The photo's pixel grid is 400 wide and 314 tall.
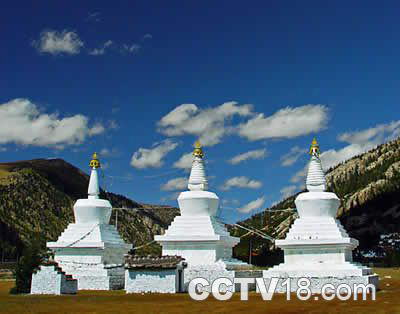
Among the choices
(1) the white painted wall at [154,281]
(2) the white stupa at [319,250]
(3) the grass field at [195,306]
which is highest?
(2) the white stupa at [319,250]

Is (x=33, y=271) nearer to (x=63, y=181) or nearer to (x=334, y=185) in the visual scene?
(x=334, y=185)

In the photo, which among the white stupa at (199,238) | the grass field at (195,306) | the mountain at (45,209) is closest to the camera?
the grass field at (195,306)

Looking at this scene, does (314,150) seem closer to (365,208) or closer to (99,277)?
(99,277)

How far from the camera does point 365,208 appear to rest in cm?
12775

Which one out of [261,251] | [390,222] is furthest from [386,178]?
[261,251]

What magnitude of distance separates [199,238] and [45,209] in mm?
101927

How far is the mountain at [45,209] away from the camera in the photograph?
109438mm

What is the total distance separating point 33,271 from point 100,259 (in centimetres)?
655

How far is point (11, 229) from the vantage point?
109938 millimetres

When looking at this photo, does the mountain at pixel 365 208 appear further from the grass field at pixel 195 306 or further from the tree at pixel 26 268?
the grass field at pixel 195 306

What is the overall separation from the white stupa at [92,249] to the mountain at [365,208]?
170 ft

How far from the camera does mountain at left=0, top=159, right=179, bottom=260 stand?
359ft

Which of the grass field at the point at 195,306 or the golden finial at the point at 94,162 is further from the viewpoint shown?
the golden finial at the point at 94,162

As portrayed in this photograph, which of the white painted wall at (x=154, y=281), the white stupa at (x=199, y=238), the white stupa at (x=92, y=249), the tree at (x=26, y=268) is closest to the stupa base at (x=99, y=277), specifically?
the white stupa at (x=92, y=249)
